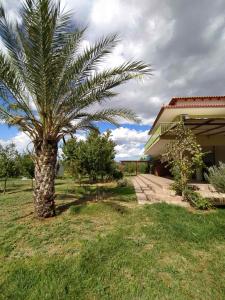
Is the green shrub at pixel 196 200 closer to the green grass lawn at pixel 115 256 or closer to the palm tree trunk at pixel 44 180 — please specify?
the green grass lawn at pixel 115 256

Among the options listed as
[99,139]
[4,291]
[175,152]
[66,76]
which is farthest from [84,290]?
[99,139]

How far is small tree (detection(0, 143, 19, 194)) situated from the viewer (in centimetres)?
1447

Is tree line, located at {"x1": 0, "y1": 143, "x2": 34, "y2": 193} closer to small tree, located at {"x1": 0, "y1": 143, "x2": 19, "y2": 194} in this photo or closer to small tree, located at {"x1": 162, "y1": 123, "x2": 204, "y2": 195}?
small tree, located at {"x1": 0, "y1": 143, "x2": 19, "y2": 194}

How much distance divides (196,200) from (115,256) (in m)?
4.60

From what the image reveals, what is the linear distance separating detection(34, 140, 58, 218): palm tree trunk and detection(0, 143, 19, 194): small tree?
869 centimetres

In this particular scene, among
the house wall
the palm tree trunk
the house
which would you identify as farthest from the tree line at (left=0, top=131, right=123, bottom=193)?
the house wall

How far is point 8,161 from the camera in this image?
576 inches

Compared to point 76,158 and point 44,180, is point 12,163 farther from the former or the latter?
point 44,180

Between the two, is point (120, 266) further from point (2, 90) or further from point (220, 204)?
point (2, 90)

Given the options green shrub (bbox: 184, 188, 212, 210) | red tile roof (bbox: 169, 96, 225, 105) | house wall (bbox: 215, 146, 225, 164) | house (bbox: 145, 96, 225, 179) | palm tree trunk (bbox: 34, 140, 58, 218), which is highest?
red tile roof (bbox: 169, 96, 225, 105)

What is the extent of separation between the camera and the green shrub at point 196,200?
761cm

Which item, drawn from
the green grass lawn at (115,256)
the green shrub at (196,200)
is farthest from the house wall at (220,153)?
the green grass lawn at (115,256)

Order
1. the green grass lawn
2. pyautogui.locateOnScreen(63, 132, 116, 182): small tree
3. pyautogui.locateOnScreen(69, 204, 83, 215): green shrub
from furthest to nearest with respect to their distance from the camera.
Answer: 1. pyautogui.locateOnScreen(63, 132, 116, 182): small tree
2. pyautogui.locateOnScreen(69, 204, 83, 215): green shrub
3. the green grass lawn

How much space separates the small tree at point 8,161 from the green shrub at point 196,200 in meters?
11.6
